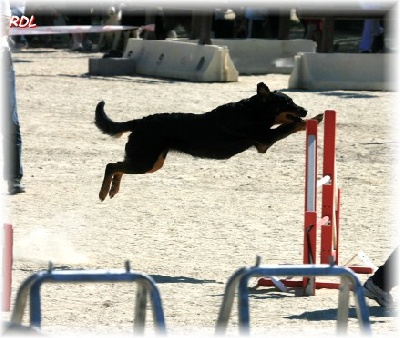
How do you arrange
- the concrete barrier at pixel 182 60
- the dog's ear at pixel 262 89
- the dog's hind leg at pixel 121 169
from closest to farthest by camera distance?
the dog's ear at pixel 262 89
the dog's hind leg at pixel 121 169
the concrete barrier at pixel 182 60

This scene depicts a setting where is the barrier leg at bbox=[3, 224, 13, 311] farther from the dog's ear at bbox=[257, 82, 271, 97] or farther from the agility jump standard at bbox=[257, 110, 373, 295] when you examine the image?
the dog's ear at bbox=[257, 82, 271, 97]

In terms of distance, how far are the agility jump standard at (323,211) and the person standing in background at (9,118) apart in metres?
3.35

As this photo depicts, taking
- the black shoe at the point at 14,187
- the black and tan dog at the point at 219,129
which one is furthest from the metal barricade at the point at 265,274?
the black shoe at the point at 14,187

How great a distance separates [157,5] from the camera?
72.8ft

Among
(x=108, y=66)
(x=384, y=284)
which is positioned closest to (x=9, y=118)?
(x=384, y=284)

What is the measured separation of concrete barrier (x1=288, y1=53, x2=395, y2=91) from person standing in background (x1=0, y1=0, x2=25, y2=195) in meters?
7.83

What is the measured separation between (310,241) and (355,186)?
3.58 metres

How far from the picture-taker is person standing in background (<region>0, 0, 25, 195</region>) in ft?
29.5

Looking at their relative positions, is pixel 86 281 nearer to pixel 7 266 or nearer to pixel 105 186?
pixel 7 266

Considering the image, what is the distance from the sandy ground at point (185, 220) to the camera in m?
5.90

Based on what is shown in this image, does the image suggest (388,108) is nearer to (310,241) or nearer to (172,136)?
(172,136)

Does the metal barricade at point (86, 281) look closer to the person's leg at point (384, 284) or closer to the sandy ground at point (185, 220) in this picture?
the sandy ground at point (185, 220)

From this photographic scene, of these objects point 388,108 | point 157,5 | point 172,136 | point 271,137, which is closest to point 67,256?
point 172,136

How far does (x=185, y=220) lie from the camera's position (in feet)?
27.6
